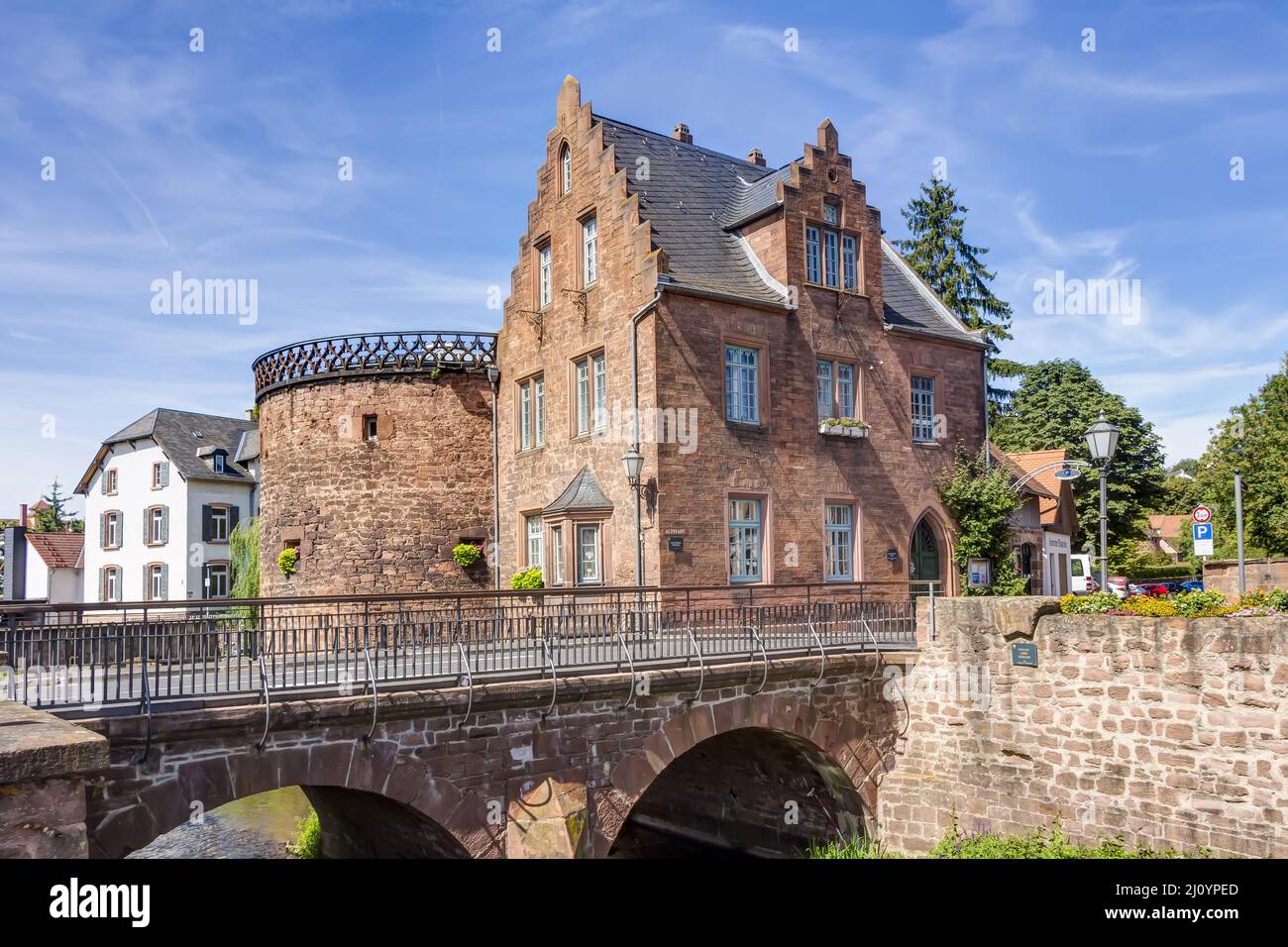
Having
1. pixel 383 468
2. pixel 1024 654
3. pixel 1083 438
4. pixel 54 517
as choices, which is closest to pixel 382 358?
pixel 383 468

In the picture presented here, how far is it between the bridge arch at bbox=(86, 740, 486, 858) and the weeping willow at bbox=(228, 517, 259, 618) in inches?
682

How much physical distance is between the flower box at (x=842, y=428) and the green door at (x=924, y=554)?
10.3ft

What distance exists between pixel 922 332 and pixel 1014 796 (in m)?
11.8

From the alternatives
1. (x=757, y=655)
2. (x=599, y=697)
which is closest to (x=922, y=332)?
(x=757, y=655)

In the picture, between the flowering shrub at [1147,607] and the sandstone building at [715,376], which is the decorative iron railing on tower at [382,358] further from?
the flowering shrub at [1147,607]

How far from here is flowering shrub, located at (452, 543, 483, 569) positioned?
2356 cm

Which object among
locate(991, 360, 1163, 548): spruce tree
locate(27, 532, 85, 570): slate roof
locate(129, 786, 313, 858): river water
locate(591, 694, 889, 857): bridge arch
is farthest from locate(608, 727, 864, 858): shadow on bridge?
locate(27, 532, 85, 570): slate roof

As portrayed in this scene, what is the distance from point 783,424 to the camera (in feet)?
67.8

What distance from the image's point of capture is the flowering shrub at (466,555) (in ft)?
77.3

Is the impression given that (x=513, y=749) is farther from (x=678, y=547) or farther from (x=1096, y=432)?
(x=1096, y=432)

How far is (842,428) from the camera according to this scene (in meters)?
21.5

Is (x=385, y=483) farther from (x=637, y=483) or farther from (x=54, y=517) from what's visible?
(x=54, y=517)

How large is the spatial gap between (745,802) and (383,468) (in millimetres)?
11450

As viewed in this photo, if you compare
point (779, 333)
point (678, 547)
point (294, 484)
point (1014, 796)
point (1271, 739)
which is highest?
point (779, 333)
